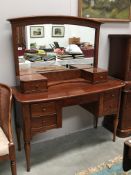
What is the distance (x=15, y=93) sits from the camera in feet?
6.48

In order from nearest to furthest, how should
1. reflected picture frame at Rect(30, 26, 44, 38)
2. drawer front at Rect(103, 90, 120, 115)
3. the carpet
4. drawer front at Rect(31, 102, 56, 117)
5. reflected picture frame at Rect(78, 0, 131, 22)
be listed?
drawer front at Rect(31, 102, 56, 117), the carpet, reflected picture frame at Rect(30, 26, 44, 38), drawer front at Rect(103, 90, 120, 115), reflected picture frame at Rect(78, 0, 131, 22)

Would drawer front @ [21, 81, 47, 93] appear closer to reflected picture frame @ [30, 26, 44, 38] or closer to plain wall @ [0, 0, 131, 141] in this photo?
plain wall @ [0, 0, 131, 141]

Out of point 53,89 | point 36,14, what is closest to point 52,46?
point 36,14

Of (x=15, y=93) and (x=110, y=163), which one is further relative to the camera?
(x=110, y=163)

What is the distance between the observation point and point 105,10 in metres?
2.49

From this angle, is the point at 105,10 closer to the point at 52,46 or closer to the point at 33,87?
the point at 52,46

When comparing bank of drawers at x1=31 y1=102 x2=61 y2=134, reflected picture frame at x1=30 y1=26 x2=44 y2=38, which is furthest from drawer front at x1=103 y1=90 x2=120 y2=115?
reflected picture frame at x1=30 y1=26 x2=44 y2=38

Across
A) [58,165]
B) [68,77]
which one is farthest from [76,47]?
[58,165]

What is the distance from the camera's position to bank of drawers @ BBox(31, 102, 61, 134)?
1901 mm

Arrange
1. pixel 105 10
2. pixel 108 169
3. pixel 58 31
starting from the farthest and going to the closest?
pixel 105 10 → pixel 58 31 → pixel 108 169

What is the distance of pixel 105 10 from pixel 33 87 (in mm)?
1286

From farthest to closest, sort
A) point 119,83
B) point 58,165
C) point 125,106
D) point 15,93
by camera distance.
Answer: point 125,106 < point 119,83 < point 58,165 < point 15,93

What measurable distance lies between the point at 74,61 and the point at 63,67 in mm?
159

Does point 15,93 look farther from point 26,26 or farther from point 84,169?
point 84,169
